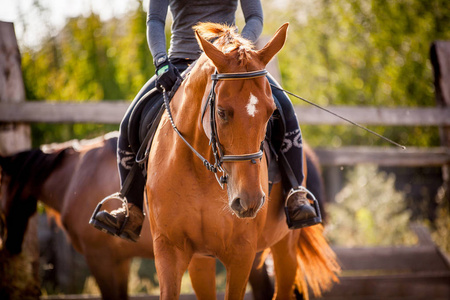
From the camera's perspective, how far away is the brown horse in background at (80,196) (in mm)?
4656

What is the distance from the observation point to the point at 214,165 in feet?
→ 8.43

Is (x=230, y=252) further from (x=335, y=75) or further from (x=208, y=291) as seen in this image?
(x=335, y=75)

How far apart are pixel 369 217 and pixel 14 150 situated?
6245 mm

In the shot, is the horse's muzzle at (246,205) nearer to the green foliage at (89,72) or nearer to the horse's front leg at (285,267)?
the horse's front leg at (285,267)

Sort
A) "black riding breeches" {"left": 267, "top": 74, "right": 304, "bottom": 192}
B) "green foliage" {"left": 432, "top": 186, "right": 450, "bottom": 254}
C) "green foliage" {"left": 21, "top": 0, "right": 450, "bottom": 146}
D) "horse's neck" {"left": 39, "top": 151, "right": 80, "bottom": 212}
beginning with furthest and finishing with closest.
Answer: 1. "green foliage" {"left": 21, "top": 0, "right": 450, "bottom": 146}
2. "green foliage" {"left": 432, "top": 186, "right": 450, "bottom": 254}
3. "horse's neck" {"left": 39, "top": 151, "right": 80, "bottom": 212}
4. "black riding breeches" {"left": 267, "top": 74, "right": 304, "bottom": 192}

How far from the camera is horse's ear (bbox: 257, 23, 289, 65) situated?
8.45ft

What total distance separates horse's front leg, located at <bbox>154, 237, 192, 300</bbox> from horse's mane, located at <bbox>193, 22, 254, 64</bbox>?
1.18m

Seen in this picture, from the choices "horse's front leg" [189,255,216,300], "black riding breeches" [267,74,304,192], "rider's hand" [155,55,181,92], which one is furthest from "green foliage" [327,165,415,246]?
"rider's hand" [155,55,181,92]

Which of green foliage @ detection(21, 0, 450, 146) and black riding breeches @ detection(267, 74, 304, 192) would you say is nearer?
black riding breeches @ detection(267, 74, 304, 192)

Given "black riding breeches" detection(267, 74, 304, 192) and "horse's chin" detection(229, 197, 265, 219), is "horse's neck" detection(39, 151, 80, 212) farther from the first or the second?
"horse's chin" detection(229, 197, 265, 219)

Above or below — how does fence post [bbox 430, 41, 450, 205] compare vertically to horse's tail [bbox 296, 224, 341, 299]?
above

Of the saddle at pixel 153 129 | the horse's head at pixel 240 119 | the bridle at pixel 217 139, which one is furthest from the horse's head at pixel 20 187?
the horse's head at pixel 240 119

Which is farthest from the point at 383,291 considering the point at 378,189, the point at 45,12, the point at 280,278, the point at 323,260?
the point at 45,12

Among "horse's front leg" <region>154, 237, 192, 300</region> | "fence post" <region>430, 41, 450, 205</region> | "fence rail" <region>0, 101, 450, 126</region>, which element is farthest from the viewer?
"fence post" <region>430, 41, 450, 205</region>
